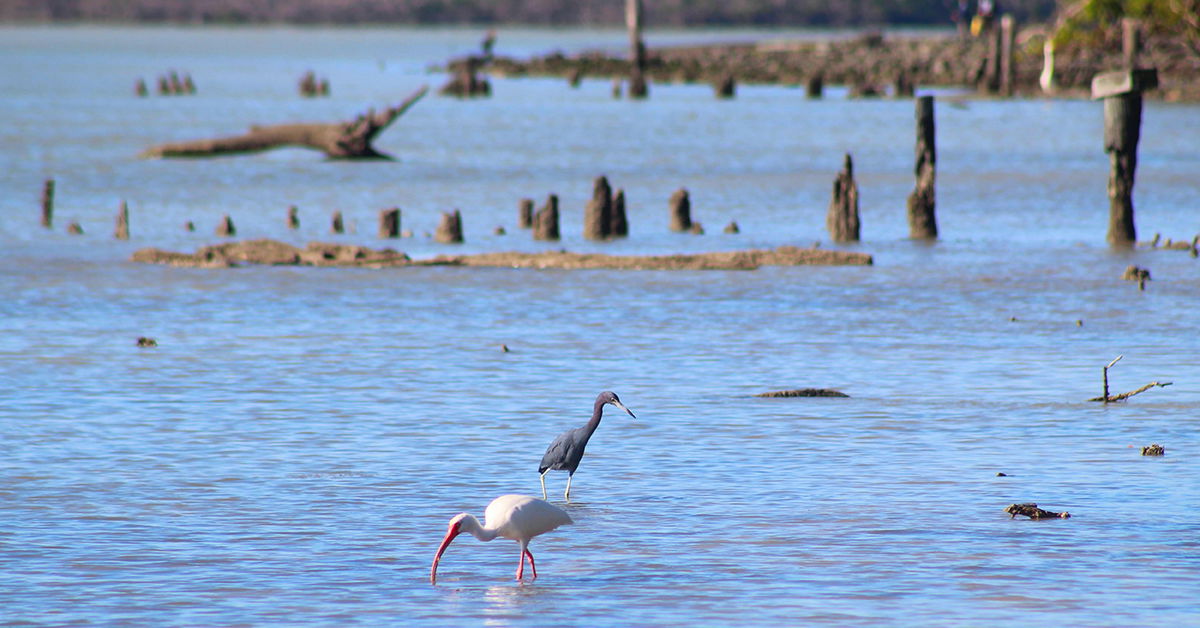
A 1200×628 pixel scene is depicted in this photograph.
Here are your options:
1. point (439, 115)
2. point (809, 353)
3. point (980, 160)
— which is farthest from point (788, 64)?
point (809, 353)

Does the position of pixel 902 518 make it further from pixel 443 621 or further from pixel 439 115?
pixel 439 115

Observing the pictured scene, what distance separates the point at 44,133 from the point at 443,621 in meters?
71.1

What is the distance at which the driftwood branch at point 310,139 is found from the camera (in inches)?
1972

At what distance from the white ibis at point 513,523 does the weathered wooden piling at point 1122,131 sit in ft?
64.9

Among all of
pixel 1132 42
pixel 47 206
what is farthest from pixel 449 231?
pixel 1132 42

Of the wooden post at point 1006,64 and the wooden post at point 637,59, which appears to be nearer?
the wooden post at point 1006,64

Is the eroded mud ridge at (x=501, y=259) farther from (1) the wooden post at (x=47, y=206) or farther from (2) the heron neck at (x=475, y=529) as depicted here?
(2) the heron neck at (x=475, y=529)

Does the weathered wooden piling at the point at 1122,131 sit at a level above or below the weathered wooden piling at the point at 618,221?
above

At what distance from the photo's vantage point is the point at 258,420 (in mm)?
17453

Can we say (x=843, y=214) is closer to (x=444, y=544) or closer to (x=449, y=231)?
(x=449, y=231)

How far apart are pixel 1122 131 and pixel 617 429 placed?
52.3 ft

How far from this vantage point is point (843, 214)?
33.1 m

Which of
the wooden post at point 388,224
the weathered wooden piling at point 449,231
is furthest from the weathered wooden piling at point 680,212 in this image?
the wooden post at point 388,224

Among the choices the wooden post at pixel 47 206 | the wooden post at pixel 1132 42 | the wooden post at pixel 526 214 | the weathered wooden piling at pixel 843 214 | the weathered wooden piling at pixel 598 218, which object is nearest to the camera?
the weathered wooden piling at pixel 843 214
